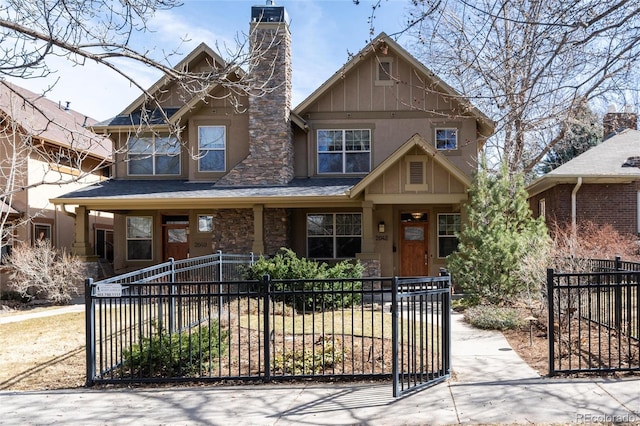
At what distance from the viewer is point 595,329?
368 inches

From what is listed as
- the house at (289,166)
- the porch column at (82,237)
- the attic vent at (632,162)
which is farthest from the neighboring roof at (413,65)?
the porch column at (82,237)

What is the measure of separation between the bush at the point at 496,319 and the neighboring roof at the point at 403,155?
548cm

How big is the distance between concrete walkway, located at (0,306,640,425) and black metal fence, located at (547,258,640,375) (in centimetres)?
39

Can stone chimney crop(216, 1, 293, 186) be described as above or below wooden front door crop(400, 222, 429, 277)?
above

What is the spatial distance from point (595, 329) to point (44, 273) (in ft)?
45.2

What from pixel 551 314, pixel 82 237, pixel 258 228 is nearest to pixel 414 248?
pixel 258 228

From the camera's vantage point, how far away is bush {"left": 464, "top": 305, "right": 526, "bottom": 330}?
9930mm

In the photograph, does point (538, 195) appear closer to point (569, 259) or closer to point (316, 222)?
point (316, 222)

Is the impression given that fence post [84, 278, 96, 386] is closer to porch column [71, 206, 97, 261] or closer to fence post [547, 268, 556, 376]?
fence post [547, 268, 556, 376]

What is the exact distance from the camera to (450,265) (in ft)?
45.1

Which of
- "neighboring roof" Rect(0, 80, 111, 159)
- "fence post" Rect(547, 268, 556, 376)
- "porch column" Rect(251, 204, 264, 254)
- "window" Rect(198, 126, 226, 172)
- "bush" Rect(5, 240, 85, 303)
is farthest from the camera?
"window" Rect(198, 126, 226, 172)

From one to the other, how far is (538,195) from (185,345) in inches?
736

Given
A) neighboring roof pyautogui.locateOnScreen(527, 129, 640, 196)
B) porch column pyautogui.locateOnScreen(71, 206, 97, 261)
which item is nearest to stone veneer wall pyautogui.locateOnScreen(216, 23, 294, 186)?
porch column pyautogui.locateOnScreen(71, 206, 97, 261)

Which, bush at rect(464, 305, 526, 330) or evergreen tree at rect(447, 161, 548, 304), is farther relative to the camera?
evergreen tree at rect(447, 161, 548, 304)
